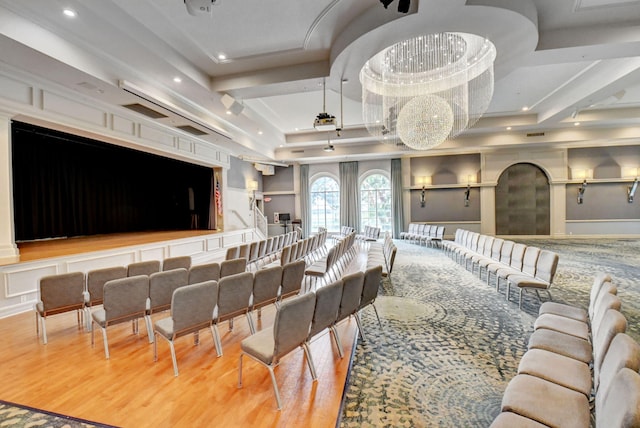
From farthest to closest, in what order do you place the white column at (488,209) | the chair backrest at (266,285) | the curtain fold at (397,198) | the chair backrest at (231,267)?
the curtain fold at (397,198) < the white column at (488,209) < the chair backrest at (231,267) < the chair backrest at (266,285)

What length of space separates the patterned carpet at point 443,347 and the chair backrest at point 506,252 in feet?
2.12

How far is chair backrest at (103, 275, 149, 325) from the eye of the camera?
2.84 metres

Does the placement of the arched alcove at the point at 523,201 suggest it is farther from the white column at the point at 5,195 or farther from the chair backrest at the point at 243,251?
the white column at the point at 5,195

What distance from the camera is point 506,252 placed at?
5625mm

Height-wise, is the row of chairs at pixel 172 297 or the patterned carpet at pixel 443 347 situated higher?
the row of chairs at pixel 172 297

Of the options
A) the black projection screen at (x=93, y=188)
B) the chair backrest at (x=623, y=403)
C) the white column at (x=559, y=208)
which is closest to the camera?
the chair backrest at (x=623, y=403)

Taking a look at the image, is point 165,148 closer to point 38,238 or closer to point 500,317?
point 38,238

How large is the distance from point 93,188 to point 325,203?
9053 mm

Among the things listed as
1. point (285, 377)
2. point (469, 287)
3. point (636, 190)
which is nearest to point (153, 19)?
point (285, 377)

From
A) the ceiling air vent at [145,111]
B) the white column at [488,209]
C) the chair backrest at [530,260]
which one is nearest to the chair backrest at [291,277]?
the chair backrest at [530,260]

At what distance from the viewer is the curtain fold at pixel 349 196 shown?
13.1 metres

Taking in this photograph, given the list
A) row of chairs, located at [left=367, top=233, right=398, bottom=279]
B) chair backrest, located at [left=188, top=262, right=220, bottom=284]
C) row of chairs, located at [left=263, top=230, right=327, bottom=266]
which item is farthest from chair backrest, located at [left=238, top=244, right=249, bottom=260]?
row of chairs, located at [left=367, top=233, right=398, bottom=279]

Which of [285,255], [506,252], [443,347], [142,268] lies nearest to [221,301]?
[142,268]

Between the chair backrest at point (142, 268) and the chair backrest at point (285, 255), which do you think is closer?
the chair backrest at point (142, 268)
